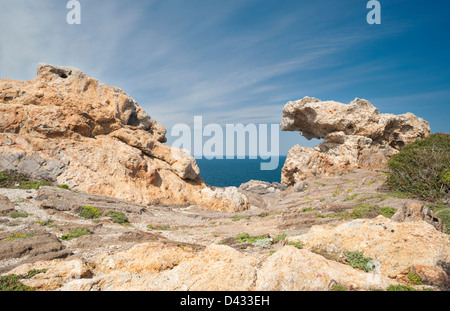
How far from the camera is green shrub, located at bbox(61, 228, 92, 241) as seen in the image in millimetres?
12678

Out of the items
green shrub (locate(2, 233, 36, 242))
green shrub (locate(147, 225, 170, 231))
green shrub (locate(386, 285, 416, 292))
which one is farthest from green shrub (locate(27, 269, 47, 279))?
green shrub (locate(386, 285, 416, 292))

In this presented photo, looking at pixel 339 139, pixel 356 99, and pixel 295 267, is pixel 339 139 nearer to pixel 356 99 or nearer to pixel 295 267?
pixel 356 99

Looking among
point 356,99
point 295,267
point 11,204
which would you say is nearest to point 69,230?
point 11,204

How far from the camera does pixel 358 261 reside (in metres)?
8.54

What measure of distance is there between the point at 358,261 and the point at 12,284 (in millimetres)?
10392

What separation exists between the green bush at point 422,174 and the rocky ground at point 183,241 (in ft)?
4.38

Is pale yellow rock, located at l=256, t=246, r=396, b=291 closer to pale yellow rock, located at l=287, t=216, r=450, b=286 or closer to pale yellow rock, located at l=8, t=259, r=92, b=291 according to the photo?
pale yellow rock, located at l=287, t=216, r=450, b=286

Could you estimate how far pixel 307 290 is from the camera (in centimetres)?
692

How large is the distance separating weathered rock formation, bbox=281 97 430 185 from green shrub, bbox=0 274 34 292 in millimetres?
32354

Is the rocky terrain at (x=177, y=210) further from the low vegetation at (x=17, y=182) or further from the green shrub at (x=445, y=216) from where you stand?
the green shrub at (x=445, y=216)

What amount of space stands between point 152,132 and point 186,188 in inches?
422

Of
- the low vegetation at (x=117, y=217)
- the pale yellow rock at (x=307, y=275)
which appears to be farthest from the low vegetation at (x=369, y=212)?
the low vegetation at (x=117, y=217)

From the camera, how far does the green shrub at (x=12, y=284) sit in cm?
720

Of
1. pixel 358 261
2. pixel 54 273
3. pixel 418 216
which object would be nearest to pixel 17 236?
pixel 54 273
